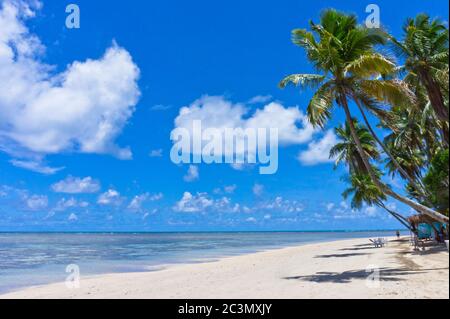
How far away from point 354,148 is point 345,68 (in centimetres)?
1774

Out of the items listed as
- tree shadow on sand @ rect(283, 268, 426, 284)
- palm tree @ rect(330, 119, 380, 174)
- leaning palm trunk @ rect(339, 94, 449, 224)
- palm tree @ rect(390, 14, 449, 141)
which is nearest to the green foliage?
palm tree @ rect(390, 14, 449, 141)

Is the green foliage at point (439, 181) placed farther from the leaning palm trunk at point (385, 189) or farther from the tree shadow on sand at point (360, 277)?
the tree shadow on sand at point (360, 277)

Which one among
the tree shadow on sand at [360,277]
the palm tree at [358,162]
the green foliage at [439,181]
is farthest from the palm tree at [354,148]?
the tree shadow on sand at [360,277]

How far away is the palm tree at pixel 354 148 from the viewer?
2742cm

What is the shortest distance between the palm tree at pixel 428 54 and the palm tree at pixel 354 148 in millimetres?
11739

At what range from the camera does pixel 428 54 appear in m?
14.8

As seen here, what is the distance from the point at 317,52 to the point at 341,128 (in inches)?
755

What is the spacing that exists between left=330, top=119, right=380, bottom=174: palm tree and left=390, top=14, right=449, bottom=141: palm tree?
38.5 ft

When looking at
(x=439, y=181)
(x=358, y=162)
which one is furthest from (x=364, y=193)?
(x=439, y=181)

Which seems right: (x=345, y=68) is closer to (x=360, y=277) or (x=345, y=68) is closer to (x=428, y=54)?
(x=428, y=54)

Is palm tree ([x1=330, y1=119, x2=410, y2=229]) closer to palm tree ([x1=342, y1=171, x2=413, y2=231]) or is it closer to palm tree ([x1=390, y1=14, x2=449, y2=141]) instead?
palm tree ([x1=342, y1=171, x2=413, y2=231])

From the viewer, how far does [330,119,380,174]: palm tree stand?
2742cm
